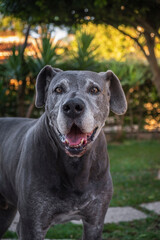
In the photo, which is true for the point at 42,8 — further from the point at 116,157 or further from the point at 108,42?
the point at 108,42

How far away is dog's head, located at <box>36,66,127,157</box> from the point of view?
220 cm

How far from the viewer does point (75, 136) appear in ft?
7.59

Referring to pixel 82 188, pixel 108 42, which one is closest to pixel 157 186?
pixel 82 188

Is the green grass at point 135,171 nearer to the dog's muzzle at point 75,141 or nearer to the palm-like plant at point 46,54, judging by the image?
the palm-like plant at point 46,54

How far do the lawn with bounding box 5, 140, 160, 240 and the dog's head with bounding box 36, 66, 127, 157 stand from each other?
2173mm

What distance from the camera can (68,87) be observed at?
2348 mm

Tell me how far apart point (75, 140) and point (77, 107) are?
0.83ft

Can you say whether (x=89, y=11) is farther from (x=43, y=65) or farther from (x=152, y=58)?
(x=152, y=58)

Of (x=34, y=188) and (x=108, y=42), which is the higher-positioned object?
(x=108, y=42)

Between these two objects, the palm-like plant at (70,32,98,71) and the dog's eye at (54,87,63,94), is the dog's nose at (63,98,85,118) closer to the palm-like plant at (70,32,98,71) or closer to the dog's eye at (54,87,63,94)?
the dog's eye at (54,87,63,94)

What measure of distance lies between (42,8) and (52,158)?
3.54 metres

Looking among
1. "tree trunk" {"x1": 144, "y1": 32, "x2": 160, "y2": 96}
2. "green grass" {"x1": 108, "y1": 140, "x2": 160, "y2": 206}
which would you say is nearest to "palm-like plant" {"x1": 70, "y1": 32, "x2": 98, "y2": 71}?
"tree trunk" {"x1": 144, "y1": 32, "x2": 160, "y2": 96}

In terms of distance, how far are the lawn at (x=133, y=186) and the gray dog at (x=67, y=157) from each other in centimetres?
157

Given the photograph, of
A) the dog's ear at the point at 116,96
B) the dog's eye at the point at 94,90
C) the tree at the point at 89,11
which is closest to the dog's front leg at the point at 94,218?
the dog's ear at the point at 116,96
